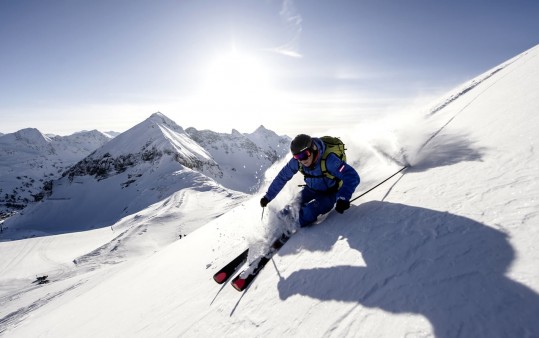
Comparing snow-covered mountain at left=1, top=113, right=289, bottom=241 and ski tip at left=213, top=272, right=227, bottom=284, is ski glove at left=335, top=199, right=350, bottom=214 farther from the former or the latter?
snow-covered mountain at left=1, top=113, right=289, bottom=241

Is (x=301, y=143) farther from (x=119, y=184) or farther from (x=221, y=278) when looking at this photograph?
(x=119, y=184)

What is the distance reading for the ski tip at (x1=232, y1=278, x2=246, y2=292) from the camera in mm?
4312

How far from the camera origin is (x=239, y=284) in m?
4.34

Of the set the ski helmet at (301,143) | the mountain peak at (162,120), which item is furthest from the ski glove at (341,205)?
the mountain peak at (162,120)

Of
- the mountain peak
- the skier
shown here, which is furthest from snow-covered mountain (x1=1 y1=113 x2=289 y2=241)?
the skier

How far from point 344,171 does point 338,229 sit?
→ 3.45ft

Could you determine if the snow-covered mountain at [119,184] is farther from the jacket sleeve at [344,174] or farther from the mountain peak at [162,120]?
the jacket sleeve at [344,174]

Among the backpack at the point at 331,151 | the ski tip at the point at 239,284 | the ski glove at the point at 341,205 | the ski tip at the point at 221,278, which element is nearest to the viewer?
the ski tip at the point at 239,284

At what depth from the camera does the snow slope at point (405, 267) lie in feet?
7.56

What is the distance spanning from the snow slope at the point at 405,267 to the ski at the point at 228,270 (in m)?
0.26

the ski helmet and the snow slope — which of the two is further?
the ski helmet

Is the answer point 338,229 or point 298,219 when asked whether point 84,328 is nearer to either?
point 298,219

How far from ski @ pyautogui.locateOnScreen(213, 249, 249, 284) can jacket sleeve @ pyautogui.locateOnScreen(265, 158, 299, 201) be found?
1.48 m

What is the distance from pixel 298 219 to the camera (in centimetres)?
554
